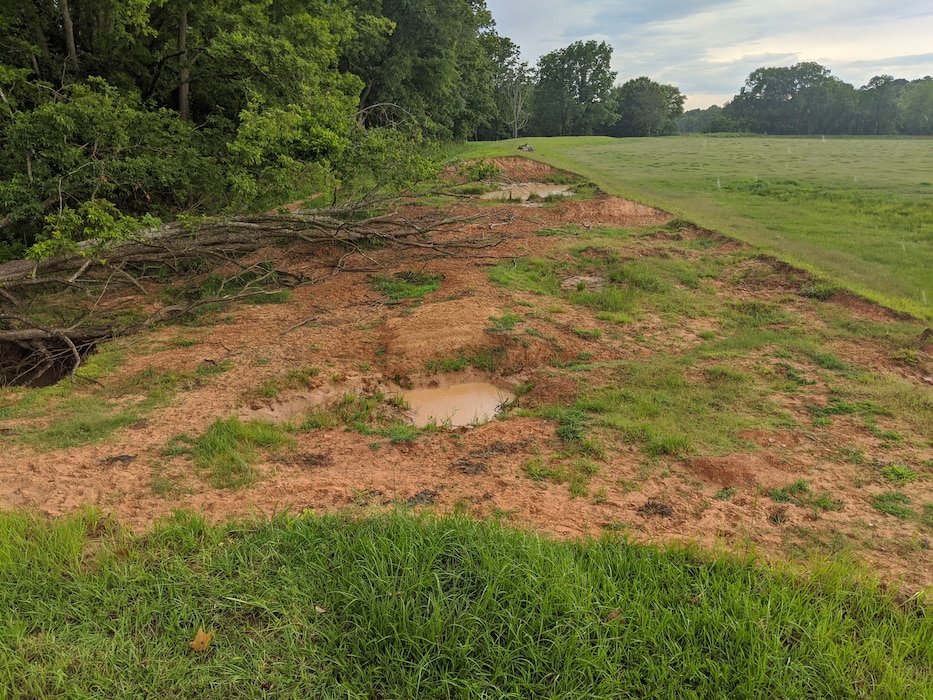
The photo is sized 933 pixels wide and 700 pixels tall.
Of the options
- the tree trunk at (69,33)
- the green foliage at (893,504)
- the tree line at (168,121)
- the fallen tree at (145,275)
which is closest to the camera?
the green foliage at (893,504)

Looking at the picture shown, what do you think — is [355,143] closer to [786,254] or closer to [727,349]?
[727,349]

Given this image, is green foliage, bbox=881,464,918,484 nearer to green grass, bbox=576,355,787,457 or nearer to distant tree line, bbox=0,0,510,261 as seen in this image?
green grass, bbox=576,355,787,457

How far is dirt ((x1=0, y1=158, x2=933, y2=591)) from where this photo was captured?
12.0 ft

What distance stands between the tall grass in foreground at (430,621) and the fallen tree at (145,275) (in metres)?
4.55

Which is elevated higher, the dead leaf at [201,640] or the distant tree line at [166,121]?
the distant tree line at [166,121]

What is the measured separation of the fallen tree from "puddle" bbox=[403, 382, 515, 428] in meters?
3.84

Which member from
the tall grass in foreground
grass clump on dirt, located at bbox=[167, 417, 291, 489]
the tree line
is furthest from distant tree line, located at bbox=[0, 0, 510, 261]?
the tall grass in foreground

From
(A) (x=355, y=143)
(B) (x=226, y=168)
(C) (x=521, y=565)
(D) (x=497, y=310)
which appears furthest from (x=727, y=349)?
(B) (x=226, y=168)

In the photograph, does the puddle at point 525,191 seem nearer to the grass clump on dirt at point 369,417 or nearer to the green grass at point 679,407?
the green grass at point 679,407

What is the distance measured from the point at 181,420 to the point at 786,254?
457 inches

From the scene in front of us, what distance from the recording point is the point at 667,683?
7.72ft

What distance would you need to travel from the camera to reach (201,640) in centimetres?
249

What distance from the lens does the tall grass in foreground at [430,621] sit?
92.4 inches

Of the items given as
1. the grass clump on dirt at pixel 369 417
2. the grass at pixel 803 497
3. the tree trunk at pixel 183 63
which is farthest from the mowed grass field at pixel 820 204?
the tree trunk at pixel 183 63
